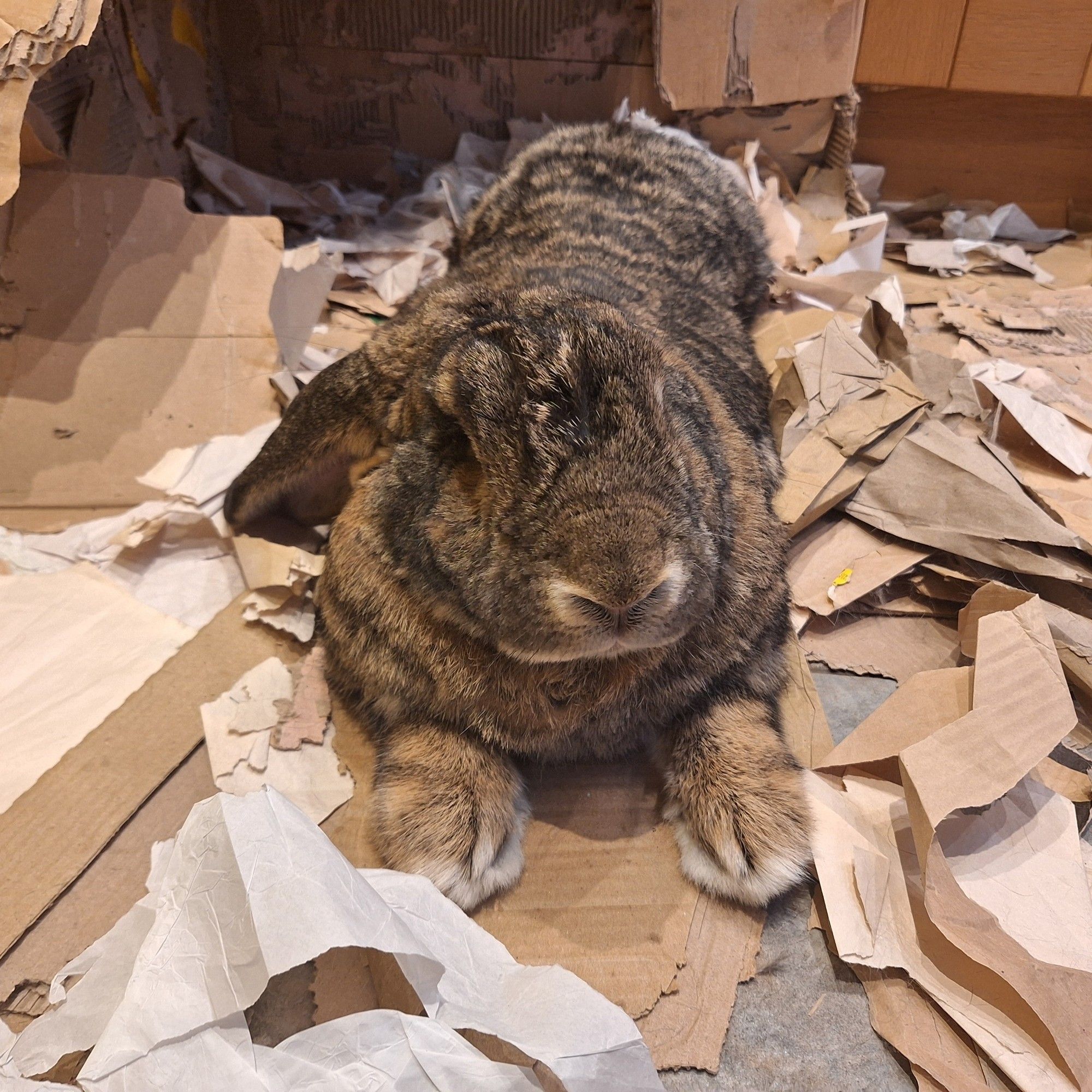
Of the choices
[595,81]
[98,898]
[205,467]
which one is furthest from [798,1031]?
[595,81]

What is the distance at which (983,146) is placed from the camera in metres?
3.61

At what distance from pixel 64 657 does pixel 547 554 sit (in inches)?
55.6

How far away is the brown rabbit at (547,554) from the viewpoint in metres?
1.33

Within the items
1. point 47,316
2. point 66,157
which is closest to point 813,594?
point 47,316

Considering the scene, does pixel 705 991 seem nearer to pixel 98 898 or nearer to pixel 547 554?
pixel 547 554

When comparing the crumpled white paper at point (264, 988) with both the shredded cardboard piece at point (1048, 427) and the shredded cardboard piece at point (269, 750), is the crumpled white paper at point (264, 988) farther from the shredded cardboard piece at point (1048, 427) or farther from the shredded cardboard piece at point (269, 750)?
the shredded cardboard piece at point (1048, 427)

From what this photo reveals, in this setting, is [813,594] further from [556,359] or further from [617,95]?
[617,95]

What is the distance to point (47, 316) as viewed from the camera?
101 inches

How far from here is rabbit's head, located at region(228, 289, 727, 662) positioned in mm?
1283

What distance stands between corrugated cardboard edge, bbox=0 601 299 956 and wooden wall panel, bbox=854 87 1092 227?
313cm

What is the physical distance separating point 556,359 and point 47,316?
76.7 inches

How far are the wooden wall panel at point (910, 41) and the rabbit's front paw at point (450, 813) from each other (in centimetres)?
305

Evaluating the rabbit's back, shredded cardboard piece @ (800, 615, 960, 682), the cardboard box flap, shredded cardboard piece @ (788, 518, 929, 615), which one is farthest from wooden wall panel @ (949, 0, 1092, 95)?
shredded cardboard piece @ (800, 615, 960, 682)

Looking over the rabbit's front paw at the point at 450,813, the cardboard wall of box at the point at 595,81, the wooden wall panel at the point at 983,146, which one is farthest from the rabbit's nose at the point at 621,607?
the wooden wall panel at the point at 983,146
